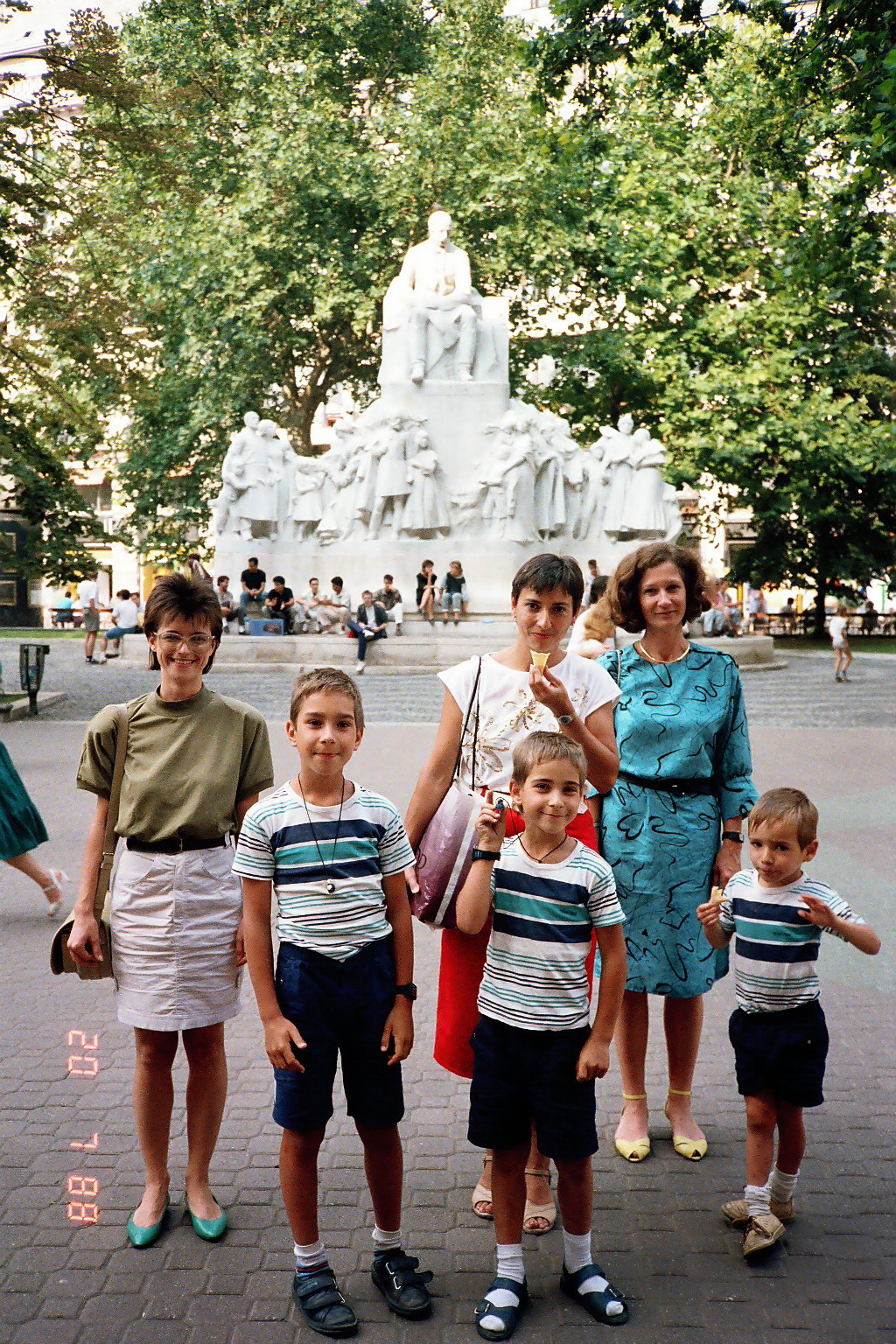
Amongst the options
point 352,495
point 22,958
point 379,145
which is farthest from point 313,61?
point 22,958

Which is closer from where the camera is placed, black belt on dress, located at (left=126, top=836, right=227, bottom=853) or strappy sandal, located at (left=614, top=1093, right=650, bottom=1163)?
black belt on dress, located at (left=126, top=836, right=227, bottom=853)

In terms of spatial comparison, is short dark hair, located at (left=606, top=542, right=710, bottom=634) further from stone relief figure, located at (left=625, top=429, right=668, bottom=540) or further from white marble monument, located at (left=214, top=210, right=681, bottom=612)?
stone relief figure, located at (left=625, top=429, right=668, bottom=540)

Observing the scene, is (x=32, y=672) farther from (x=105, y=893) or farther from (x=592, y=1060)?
(x=592, y=1060)

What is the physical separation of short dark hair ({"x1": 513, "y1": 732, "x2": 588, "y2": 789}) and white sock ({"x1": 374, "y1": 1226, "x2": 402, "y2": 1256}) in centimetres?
114

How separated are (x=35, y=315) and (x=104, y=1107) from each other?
14.7 m

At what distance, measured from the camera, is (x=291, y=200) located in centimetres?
3475

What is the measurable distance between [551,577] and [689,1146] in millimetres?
1787

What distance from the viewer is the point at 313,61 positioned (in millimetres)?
36562

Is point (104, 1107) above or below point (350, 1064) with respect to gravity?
below

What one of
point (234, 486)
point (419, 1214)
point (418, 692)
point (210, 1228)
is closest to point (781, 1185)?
point (419, 1214)

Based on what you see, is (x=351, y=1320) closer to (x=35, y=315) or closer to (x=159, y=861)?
(x=159, y=861)

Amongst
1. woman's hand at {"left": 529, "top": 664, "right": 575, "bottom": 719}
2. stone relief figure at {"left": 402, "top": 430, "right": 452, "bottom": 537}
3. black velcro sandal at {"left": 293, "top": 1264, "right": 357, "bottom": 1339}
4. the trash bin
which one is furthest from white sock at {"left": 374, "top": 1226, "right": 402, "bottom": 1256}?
stone relief figure at {"left": 402, "top": 430, "right": 452, "bottom": 537}

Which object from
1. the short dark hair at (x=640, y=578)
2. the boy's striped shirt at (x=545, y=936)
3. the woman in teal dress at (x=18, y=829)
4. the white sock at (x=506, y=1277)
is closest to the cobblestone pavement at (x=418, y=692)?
the woman in teal dress at (x=18, y=829)

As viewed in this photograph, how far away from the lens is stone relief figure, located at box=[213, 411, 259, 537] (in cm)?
2861
